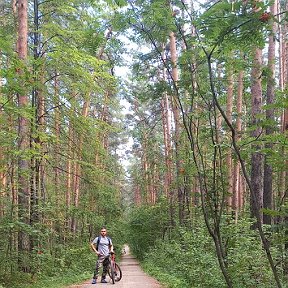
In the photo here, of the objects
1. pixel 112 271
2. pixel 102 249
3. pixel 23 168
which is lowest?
pixel 112 271

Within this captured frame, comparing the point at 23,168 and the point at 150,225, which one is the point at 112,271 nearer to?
the point at 23,168

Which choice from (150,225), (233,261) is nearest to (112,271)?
(233,261)

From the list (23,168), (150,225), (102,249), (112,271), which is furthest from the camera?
(150,225)

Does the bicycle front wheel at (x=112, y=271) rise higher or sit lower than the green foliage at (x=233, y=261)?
lower

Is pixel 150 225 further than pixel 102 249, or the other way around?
pixel 150 225

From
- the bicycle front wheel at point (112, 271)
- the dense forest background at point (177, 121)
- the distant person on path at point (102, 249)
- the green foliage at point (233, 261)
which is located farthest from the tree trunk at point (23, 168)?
the green foliage at point (233, 261)

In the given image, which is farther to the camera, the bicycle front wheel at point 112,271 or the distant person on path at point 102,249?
the distant person on path at point 102,249

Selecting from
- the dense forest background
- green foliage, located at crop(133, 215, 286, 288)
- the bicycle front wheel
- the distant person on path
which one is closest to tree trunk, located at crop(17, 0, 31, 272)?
the dense forest background

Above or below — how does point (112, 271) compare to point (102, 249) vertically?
below

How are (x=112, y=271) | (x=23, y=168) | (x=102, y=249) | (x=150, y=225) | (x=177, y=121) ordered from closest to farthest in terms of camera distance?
(x=23, y=168), (x=112, y=271), (x=102, y=249), (x=177, y=121), (x=150, y=225)

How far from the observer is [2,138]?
943 centimetres

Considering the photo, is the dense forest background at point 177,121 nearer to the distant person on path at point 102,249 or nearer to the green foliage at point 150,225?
the distant person on path at point 102,249

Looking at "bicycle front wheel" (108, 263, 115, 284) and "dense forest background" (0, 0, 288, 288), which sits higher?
"dense forest background" (0, 0, 288, 288)

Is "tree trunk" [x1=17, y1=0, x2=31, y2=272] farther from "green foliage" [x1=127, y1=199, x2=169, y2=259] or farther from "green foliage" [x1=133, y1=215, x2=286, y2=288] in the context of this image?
"green foliage" [x1=127, y1=199, x2=169, y2=259]
